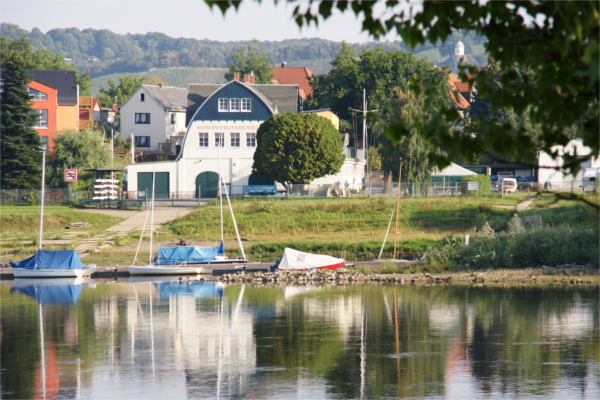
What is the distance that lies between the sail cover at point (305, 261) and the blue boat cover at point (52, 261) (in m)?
13.4

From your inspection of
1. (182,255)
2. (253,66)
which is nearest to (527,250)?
(182,255)

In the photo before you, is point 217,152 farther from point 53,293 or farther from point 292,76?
point 292,76

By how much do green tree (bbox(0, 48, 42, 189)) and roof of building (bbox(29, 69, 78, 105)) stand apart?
59.1ft

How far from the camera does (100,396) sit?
17547mm

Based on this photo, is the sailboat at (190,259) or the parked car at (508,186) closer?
the sailboat at (190,259)

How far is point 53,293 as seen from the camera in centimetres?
3906

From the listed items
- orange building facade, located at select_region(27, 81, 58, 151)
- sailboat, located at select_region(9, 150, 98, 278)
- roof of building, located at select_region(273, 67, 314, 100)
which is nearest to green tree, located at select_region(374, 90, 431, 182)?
sailboat, located at select_region(9, 150, 98, 278)

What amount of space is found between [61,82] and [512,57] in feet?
301

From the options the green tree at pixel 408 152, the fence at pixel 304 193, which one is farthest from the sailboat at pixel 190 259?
the green tree at pixel 408 152

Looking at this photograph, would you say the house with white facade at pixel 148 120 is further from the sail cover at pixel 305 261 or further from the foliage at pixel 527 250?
the foliage at pixel 527 250

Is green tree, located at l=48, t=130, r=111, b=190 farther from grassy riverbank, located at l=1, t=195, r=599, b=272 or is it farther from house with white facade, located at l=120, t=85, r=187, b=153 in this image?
house with white facade, located at l=120, t=85, r=187, b=153

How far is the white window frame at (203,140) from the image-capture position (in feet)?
235

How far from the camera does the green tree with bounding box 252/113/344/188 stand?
64.3 m

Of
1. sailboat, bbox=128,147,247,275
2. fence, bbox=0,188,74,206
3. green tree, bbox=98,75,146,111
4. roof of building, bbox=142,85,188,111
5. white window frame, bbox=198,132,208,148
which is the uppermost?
green tree, bbox=98,75,146,111
